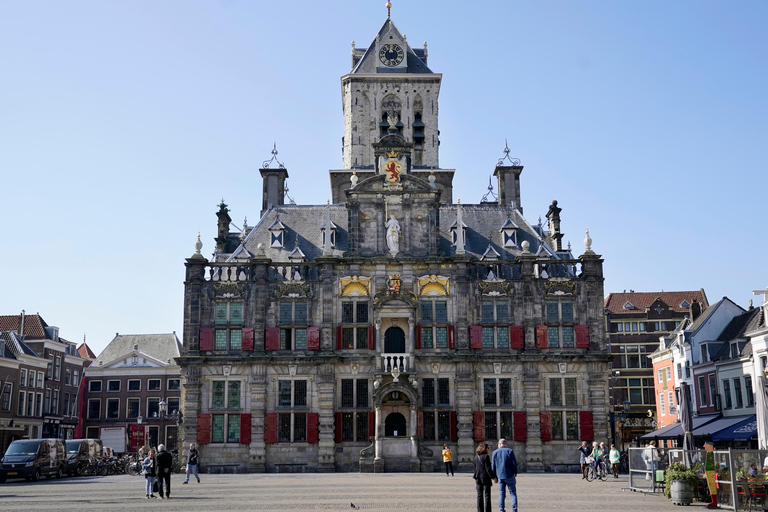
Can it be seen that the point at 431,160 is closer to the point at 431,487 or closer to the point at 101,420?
the point at 431,487

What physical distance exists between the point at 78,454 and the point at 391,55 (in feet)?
126

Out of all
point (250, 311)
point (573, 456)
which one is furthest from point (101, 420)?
point (573, 456)

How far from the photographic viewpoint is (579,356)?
151ft

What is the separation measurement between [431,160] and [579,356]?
2163 centimetres

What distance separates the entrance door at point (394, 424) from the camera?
4519 centimetres

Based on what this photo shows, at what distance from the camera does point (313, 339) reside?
152ft

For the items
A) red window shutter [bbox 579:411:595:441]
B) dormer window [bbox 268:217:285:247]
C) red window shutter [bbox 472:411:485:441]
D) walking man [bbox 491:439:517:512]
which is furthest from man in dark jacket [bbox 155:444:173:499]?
red window shutter [bbox 579:411:595:441]

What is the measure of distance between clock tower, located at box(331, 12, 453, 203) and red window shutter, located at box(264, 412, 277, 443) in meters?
21.6

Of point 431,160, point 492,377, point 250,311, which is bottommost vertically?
point 492,377

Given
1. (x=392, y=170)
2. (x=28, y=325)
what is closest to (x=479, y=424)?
(x=392, y=170)

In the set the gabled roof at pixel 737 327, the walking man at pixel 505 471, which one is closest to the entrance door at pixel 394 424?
the gabled roof at pixel 737 327

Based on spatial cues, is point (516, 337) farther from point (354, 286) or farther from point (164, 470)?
point (164, 470)

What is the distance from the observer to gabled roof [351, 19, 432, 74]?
2477 inches

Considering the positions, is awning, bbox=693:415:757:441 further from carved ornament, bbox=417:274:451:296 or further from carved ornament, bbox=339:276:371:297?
carved ornament, bbox=339:276:371:297
